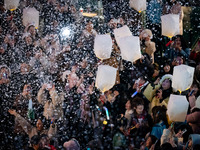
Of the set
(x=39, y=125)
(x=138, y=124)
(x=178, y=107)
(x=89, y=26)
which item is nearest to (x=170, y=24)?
(x=178, y=107)

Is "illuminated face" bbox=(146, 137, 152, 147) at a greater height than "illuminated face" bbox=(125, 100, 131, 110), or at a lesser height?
lesser

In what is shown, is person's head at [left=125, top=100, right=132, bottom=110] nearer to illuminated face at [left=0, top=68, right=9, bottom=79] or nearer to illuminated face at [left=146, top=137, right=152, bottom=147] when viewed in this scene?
illuminated face at [left=146, top=137, right=152, bottom=147]

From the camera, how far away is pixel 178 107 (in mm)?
1499

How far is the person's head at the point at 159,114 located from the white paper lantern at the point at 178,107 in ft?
0.37

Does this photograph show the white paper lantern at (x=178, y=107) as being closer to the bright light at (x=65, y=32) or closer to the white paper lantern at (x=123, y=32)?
the white paper lantern at (x=123, y=32)

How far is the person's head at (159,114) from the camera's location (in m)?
1.65

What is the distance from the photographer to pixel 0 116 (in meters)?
2.16

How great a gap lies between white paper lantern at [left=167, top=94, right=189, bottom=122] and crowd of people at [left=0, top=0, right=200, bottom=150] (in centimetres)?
7

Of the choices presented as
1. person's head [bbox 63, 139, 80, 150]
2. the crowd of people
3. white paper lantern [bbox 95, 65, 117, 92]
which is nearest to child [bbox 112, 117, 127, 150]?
the crowd of people

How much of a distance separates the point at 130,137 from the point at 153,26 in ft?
3.31

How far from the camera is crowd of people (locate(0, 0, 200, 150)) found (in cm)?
169

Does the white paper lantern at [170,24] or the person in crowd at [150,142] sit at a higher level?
the white paper lantern at [170,24]

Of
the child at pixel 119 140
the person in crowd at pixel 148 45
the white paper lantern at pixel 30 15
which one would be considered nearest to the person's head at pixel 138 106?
the child at pixel 119 140

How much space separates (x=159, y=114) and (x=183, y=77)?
0.32 m
